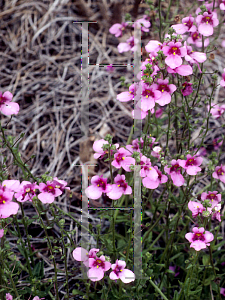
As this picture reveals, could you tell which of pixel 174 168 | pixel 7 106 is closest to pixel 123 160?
pixel 174 168

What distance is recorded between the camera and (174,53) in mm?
1871

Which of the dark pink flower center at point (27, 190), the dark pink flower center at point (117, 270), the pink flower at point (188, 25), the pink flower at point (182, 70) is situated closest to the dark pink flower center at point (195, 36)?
the pink flower at point (188, 25)

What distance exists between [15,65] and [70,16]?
3.10 feet

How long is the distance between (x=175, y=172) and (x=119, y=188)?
389 mm

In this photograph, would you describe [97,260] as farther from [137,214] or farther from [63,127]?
[63,127]

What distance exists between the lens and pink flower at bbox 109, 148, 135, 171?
1.92m

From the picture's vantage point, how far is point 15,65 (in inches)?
159

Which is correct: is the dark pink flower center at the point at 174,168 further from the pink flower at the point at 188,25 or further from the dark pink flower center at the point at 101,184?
the pink flower at the point at 188,25

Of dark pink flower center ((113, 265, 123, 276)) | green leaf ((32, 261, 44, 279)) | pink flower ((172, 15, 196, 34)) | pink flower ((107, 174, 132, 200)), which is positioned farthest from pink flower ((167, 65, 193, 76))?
green leaf ((32, 261, 44, 279))

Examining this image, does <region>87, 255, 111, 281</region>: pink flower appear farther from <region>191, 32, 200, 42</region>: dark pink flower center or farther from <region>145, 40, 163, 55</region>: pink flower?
<region>191, 32, 200, 42</region>: dark pink flower center

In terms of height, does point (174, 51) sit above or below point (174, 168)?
above

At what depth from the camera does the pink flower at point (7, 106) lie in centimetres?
203

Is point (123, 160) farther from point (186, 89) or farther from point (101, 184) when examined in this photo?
point (186, 89)

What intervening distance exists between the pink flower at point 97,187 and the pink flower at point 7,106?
579mm
